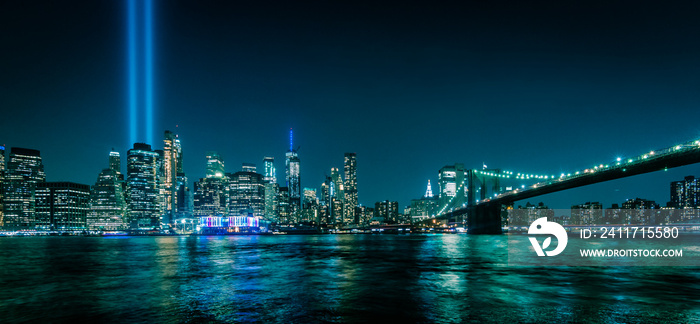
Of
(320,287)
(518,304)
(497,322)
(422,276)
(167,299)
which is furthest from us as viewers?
(422,276)

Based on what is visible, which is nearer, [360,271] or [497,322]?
[497,322]

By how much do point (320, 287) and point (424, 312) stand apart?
8834 millimetres

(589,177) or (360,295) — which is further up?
(589,177)

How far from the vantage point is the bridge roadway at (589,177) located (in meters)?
58.7

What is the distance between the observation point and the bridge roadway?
5866cm

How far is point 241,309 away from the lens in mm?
18797

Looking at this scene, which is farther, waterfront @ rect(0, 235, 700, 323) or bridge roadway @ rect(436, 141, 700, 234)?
bridge roadway @ rect(436, 141, 700, 234)

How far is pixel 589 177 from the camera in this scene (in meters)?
78.2

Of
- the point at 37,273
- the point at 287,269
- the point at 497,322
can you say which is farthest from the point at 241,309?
the point at 37,273

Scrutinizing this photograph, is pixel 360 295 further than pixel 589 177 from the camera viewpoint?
No

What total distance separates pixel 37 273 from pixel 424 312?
3293cm

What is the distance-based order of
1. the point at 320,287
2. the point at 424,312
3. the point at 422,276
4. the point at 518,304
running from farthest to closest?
the point at 422,276 < the point at 320,287 < the point at 518,304 < the point at 424,312

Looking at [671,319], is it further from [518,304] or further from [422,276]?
[422,276]

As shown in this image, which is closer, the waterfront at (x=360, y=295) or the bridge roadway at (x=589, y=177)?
the waterfront at (x=360, y=295)
